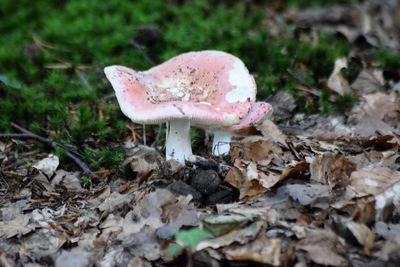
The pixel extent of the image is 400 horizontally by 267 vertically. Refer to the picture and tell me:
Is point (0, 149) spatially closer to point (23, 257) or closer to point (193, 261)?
point (23, 257)

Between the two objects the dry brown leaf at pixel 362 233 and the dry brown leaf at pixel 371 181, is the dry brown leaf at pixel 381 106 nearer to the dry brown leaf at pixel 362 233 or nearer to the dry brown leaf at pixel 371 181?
the dry brown leaf at pixel 371 181

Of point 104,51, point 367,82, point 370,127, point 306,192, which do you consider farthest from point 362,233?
point 104,51

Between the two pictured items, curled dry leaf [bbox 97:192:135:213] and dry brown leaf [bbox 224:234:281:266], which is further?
curled dry leaf [bbox 97:192:135:213]

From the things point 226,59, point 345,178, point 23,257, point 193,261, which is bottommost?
point 23,257

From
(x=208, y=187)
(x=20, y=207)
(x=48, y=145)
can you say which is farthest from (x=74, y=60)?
(x=208, y=187)

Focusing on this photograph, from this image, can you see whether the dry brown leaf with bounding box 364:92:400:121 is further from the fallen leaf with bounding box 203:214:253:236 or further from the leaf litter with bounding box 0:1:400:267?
the fallen leaf with bounding box 203:214:253:236

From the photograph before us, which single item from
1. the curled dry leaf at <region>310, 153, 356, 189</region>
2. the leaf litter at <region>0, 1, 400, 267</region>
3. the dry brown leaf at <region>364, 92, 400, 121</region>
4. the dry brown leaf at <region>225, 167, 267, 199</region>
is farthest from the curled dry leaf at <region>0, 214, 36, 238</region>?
the dry brown leaf at <region>364, 92, 400, 121</region>
